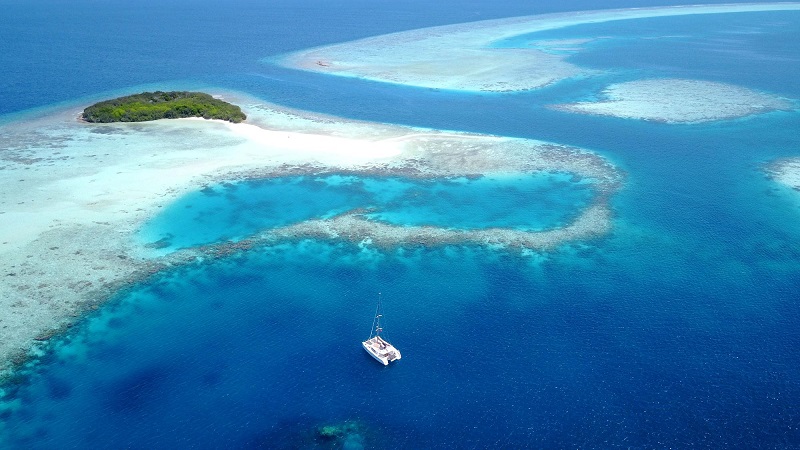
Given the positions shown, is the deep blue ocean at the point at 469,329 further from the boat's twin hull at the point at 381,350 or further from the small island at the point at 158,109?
the small island at the point at 158,109

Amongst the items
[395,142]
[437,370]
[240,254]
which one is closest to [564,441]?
[437,370]

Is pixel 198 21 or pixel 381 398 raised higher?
pixel 198 21

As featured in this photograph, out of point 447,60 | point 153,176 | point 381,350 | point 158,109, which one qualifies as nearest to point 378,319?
point 381,350

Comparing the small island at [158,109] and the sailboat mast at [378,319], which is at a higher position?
the small island at [158,109]

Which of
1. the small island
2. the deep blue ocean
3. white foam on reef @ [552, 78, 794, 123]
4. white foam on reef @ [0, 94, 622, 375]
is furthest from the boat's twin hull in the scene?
white foam on reef @ [552, 78, 794, 123]

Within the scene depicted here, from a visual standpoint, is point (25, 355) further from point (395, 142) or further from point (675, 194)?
point (675, 194)

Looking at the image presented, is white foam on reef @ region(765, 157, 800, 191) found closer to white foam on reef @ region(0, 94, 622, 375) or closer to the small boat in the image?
white foam on reef @ region(0, 94, 622, 375)

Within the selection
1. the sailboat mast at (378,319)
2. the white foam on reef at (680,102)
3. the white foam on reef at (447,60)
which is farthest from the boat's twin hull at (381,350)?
the white foam on reef at (447,60)
